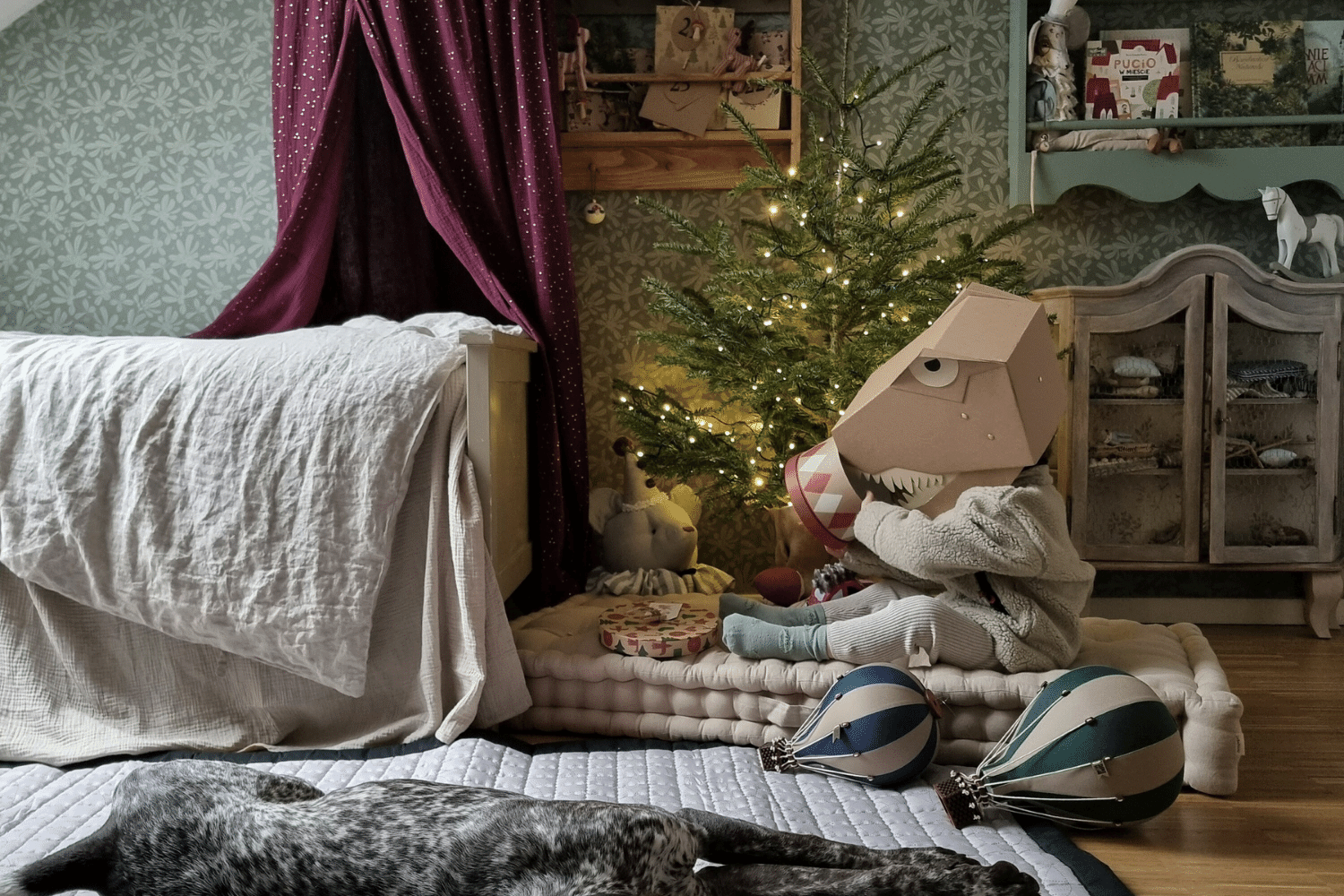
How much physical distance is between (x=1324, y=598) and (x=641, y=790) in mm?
2185

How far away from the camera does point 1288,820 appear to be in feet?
4.98

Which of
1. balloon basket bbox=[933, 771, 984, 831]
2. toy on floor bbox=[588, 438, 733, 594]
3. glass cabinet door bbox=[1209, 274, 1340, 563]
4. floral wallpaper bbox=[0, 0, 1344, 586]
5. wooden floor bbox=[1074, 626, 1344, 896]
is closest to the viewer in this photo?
wooden floor bbox=[1074, 626, 1344, 896]

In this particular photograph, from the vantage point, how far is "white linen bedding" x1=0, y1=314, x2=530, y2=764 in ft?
5.74

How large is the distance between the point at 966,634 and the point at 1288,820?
0.53m

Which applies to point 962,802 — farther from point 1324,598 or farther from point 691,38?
point 691,38

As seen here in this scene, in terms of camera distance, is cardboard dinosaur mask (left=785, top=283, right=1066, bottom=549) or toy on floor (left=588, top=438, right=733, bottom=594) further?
toy on floor (left=588, top=438, right=733, bottom=594)

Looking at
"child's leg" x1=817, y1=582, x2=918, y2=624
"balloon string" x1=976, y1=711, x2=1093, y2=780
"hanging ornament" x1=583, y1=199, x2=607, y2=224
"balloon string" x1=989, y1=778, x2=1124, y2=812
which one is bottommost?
"balloon string" x1=989, y1=778, x2=1124, y2=812

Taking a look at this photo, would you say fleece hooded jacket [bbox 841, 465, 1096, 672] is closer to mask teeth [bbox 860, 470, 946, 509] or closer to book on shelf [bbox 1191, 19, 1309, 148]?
mask teeth [bbox 860, 470, 946, 509]

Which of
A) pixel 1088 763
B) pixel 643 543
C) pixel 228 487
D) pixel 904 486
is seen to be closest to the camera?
pixel 1088 763

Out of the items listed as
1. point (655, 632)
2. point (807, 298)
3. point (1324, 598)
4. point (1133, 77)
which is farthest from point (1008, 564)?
point (1133, 77)

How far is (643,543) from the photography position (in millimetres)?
2473

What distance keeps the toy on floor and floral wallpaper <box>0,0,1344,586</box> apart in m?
0.43

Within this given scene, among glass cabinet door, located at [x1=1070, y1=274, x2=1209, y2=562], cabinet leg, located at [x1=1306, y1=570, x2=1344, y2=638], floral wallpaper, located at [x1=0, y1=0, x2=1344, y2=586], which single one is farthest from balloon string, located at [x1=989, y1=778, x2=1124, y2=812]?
cabinet leg, located at [x1=1306, y1=570, x2=1344, y2=638]

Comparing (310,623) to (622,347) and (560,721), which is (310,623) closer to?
(560,721)
